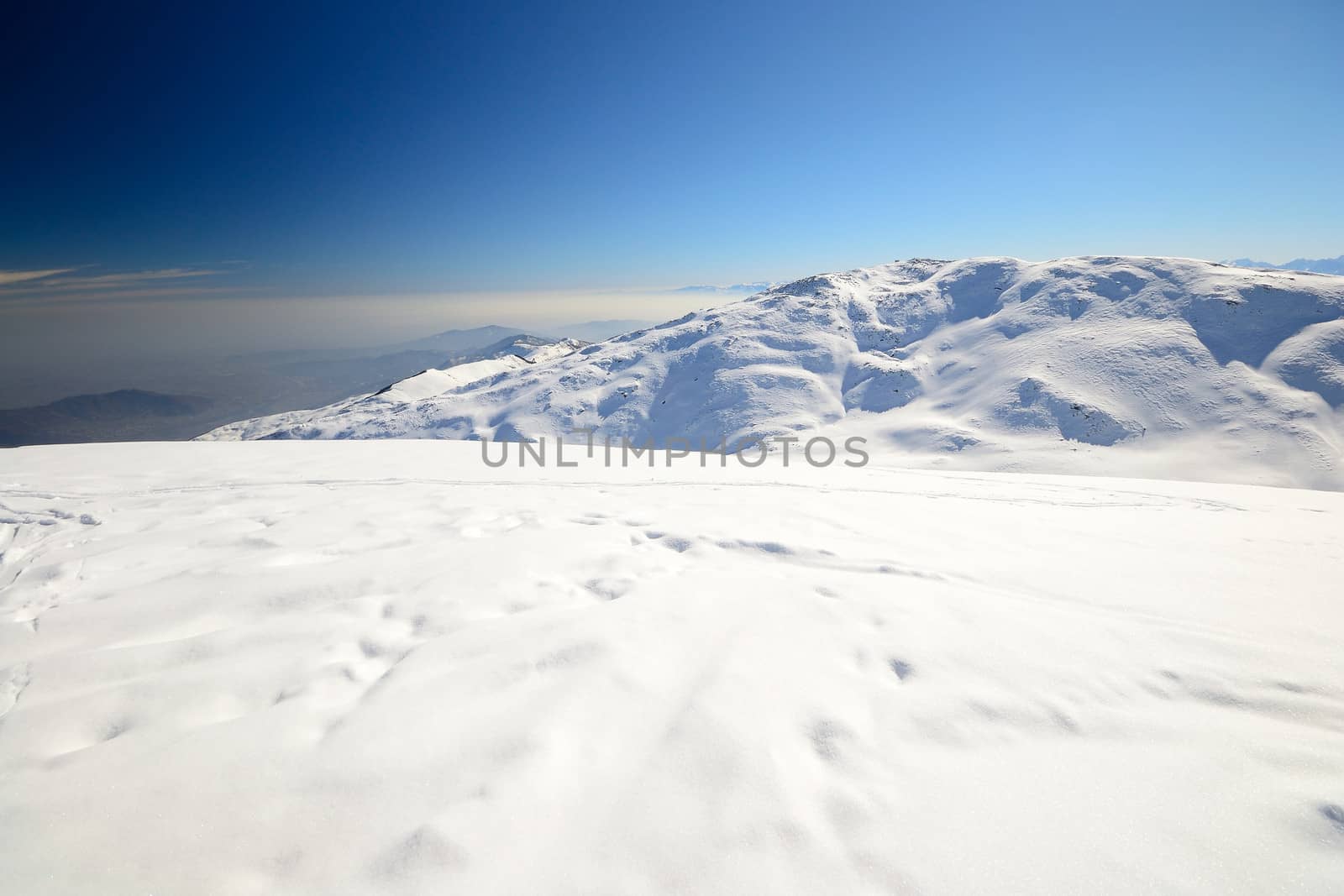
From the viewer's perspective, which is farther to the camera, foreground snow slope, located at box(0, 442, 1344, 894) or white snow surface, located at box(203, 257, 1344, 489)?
white snow surface, located at box(203, 257, 1344, 489)

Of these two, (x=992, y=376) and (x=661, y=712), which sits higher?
(x=992, y=376)

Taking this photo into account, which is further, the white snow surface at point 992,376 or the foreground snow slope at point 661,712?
the white snow surface at point 992,376

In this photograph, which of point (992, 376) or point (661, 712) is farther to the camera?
point (992, 376)

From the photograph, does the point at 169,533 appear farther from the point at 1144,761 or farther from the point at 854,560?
the point at 1144,761

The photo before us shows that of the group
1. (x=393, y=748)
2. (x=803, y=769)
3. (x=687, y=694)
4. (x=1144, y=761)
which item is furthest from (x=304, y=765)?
(x=1144, y=761)
